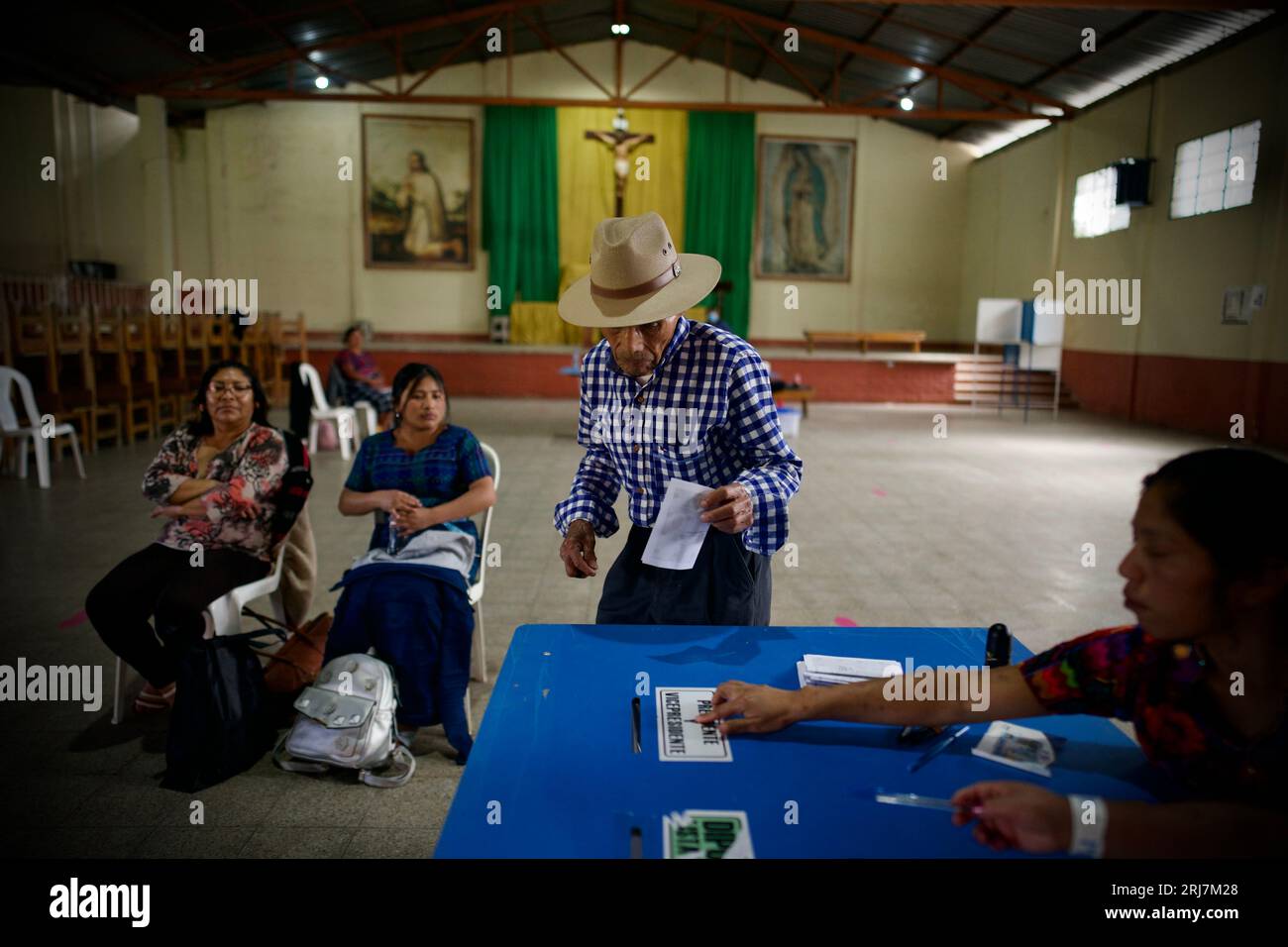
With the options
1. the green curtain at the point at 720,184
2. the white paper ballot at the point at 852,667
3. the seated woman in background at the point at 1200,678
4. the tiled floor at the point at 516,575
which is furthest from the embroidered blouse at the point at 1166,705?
the green curtain at the point at 720,184

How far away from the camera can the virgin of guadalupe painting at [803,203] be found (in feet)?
55.4

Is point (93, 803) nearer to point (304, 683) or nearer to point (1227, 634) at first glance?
point (304, 683)

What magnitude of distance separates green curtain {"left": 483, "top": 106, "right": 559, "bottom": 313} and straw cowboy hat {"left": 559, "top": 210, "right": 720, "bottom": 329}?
14887 millimetres

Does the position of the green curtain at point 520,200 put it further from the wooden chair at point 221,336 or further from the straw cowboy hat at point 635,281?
the straw cowboy hat at point 635,281

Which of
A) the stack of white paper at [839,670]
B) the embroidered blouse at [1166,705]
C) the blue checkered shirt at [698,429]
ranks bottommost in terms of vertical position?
the stack of white paper at [839,670]

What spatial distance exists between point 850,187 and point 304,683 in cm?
1634

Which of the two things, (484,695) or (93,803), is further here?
(484,695)

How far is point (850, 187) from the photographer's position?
17.0m

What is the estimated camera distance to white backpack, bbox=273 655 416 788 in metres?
2.47

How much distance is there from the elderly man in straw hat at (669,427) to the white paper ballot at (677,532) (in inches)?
2.1

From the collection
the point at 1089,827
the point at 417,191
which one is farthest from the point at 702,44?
the point at 1089,827

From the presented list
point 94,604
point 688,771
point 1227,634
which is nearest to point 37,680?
point 94,604

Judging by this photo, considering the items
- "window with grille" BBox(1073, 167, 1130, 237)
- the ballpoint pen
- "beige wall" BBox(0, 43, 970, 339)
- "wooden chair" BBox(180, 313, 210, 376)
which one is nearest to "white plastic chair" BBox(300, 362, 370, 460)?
"wooden chair" BBox(180, 313, 210, 376)

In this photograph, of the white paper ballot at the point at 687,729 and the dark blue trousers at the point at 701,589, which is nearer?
the white paper ballot at the point at 687,729
